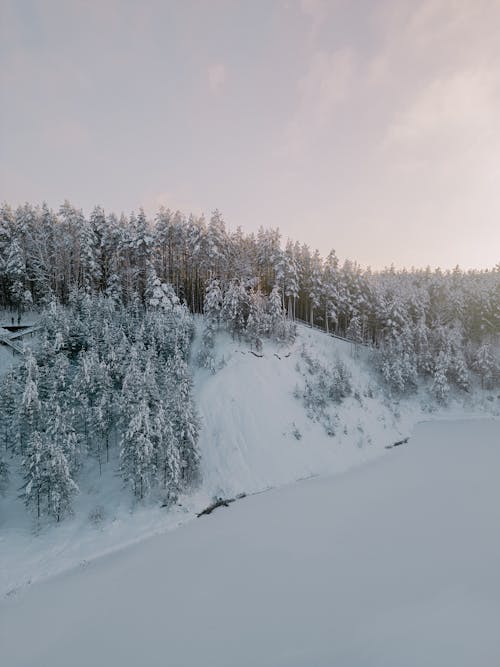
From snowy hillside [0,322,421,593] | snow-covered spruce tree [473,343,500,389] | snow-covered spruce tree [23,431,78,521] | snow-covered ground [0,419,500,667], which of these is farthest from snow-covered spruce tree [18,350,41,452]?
snow-covered spruce tree [473,343,500,389]

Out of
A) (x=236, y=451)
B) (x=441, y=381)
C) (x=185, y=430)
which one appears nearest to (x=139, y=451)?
(x=185, y=430)

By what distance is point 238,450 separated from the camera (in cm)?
2814

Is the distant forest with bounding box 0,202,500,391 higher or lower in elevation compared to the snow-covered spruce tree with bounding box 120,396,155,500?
higher

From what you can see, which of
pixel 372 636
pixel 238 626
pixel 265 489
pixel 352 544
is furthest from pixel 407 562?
pixel 265 489

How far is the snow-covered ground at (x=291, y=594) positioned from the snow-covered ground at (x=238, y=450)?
1791mm

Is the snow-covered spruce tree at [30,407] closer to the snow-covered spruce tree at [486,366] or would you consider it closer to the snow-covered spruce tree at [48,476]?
the snow-covered spruce tree at [48,476]

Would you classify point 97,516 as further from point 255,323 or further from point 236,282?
point 236,282

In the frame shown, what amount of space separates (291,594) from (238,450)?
46.6ft

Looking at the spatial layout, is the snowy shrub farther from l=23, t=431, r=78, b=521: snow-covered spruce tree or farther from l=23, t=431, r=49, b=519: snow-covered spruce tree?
l=23, t=431, r=49, b=519: snow-covered spruce tree

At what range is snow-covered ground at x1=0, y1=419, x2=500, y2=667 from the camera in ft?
38.4

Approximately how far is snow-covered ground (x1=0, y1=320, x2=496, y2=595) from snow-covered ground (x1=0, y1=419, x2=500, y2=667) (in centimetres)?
179

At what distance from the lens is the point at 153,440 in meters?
22.9

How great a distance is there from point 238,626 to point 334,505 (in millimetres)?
11303

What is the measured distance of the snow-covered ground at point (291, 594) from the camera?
11.7m
